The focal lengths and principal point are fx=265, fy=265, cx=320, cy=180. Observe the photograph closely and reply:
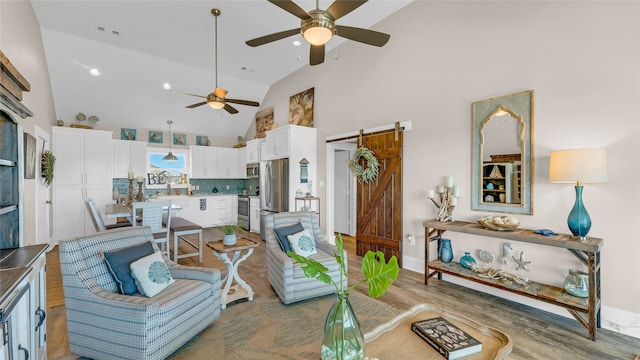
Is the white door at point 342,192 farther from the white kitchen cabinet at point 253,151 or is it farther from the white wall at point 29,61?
the white wall at point 29,61

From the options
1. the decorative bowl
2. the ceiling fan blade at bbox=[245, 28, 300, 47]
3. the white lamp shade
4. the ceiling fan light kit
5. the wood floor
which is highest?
the ceiling fan blade at bbox=[245, 28, 300, 47]

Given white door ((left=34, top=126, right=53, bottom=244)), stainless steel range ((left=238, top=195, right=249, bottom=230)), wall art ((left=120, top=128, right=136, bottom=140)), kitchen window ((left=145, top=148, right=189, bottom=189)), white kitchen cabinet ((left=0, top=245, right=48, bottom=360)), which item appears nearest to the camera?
white kitchen cabinet ((left=0, top=245, right=48, bottom=360))

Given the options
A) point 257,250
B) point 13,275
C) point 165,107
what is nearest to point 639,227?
point 13,275

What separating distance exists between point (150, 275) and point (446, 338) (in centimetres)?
220

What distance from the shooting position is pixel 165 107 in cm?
679

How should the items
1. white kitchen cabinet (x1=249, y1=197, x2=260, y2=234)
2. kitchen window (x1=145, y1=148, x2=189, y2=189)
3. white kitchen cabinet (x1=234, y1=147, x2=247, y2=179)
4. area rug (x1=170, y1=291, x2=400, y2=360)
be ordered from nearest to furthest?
area rug (x1=170, y1=291, x2=400, y2=360), white kitchen cabinet (x1=249, y1=197, x2=260, y2=234), kitchen window (x1=145, y1=148, x2=189, y2=189), white kitchen cabinet (x1=234, y1=147, x2=247, y2=179)

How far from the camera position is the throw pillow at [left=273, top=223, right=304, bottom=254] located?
316 centimetres

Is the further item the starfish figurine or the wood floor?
the starfish figurine

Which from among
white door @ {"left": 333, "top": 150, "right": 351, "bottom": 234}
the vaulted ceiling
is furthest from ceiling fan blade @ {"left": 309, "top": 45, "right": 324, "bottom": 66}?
white door @ {"left": 333, "top": 150, "right": 351, "bottom": 234}

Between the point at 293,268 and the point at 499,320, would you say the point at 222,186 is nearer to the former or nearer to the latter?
the point at 293,268

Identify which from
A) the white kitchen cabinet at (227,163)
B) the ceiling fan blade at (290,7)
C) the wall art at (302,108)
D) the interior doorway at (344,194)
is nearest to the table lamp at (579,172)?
the ceiling fan blade at (290,7)

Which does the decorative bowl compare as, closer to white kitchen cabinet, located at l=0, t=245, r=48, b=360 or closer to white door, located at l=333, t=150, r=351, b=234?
white kitchen cabinet, located at l=0, t=245, r=48, b=360

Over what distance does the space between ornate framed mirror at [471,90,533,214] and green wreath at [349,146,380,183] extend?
1467 millimetres

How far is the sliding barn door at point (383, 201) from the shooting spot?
409 centimetres
